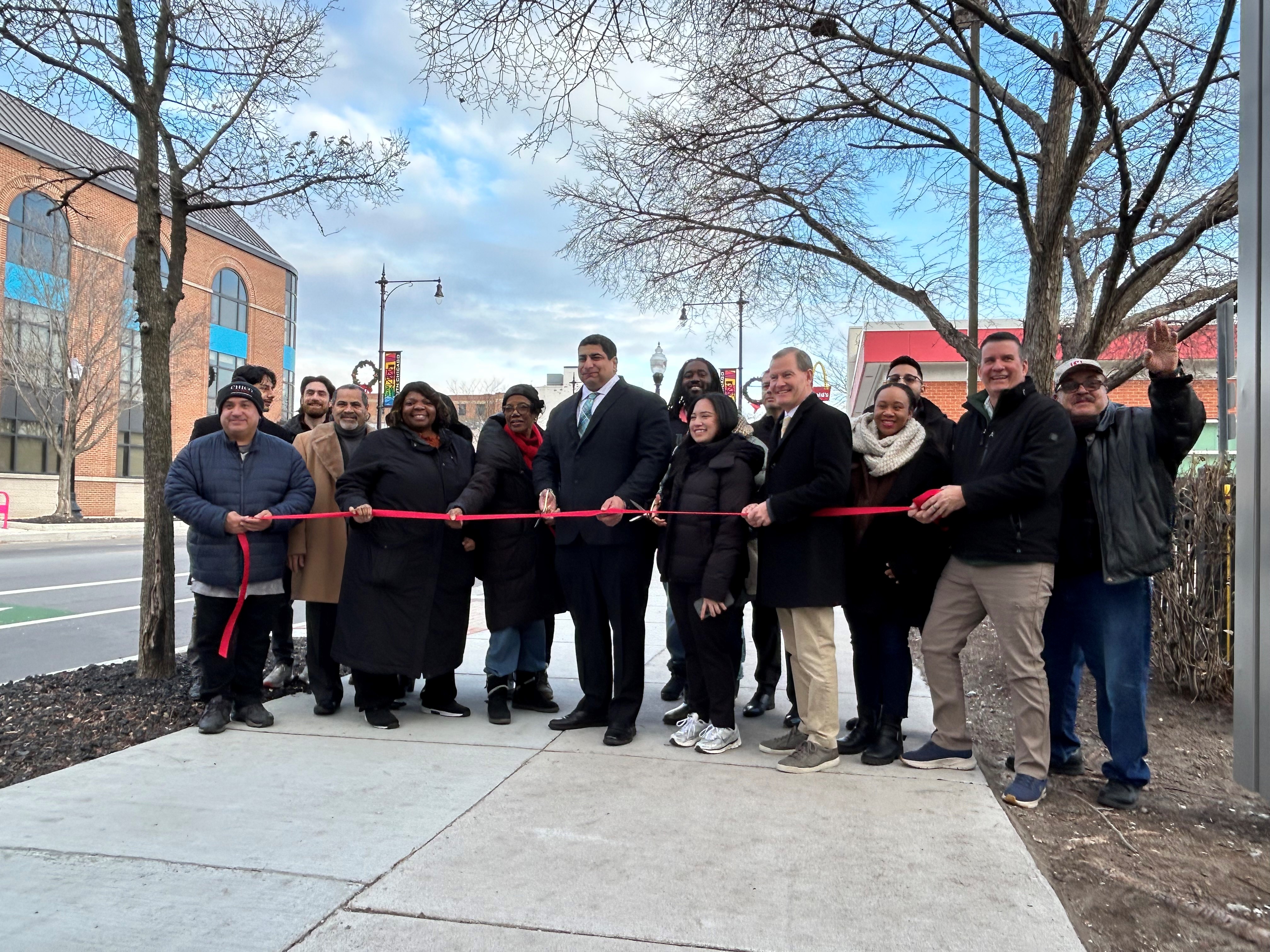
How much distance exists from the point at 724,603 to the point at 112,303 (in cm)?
2845

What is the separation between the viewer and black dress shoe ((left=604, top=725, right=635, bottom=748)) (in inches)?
191

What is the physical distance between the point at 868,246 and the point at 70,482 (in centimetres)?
2812

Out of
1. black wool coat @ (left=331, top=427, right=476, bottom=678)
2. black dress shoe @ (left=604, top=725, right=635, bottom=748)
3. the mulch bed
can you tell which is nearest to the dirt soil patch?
black dress shoe @ (left=604, top=725, right=635, bottom=748)

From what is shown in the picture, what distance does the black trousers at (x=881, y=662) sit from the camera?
15.5 ft

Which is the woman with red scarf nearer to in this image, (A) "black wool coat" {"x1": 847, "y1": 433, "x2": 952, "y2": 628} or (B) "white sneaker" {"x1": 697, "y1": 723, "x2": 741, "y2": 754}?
(B) "white sneaker" {"x1": 697, "y1": 723, "x2": 741, "y2": 754}

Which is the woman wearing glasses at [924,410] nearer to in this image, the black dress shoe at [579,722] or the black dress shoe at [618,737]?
the black dress shoe at [618,737]

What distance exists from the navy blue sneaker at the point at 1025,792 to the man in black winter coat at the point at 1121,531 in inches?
12.2

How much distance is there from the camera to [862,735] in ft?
15.9

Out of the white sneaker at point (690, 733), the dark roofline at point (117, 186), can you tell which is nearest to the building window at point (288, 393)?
the dark roofline at point (117, 186)

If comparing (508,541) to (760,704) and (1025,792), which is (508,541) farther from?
(1025,792)

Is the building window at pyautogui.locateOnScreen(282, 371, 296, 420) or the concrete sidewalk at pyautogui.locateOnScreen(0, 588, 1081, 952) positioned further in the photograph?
the building window at pyautogui.locateOnScreen(282, 371, 296, 420)

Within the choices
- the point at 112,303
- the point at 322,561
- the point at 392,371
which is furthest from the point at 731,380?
the point at 322,561

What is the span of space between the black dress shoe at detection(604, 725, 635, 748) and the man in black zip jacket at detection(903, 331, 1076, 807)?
1701mm

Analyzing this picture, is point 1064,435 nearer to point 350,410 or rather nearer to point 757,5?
point 757,5
